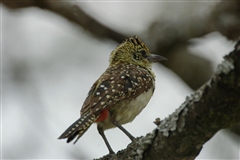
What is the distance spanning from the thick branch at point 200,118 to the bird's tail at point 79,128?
0.85m

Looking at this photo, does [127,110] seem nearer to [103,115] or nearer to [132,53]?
[103,115]

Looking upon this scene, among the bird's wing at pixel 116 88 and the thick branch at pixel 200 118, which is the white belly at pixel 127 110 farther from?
the thick branch at pixel 200 118

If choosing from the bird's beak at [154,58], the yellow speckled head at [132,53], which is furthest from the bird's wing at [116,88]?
the yellow speckled head at [132,53]

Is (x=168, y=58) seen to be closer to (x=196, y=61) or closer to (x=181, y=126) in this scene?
(x=196, y=61)

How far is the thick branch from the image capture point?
281 centimetres

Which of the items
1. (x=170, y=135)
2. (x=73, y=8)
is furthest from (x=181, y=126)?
(x=73, y=8)

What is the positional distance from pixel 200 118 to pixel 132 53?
3411 mm

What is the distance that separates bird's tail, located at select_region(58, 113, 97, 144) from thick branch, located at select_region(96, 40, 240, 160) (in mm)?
852

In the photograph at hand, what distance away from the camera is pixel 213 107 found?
2.94 m

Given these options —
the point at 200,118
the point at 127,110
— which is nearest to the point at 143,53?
the point at 127,110

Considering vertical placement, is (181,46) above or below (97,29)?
below

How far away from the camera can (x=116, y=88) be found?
5.12 m

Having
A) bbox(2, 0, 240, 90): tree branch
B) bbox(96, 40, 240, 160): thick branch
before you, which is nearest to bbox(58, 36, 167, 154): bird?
bbox(2, 0, 240, 90): tree branch

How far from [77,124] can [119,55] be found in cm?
202
